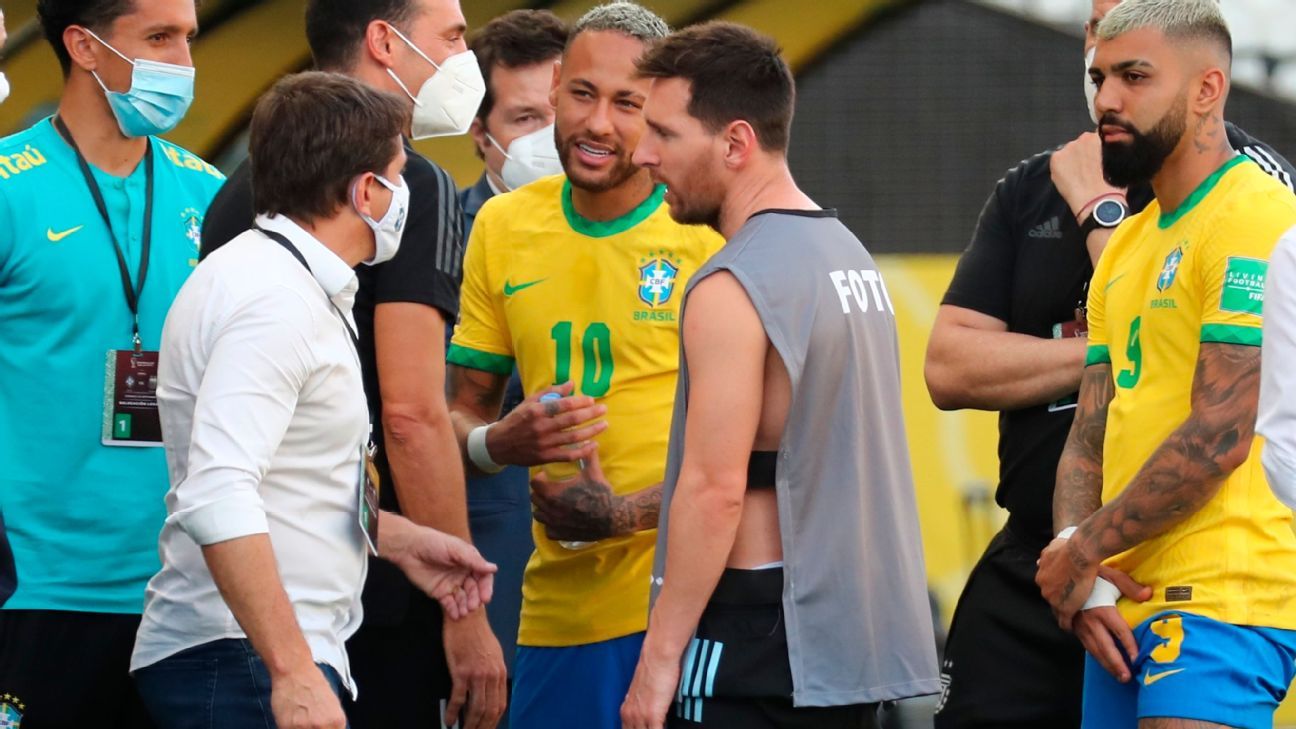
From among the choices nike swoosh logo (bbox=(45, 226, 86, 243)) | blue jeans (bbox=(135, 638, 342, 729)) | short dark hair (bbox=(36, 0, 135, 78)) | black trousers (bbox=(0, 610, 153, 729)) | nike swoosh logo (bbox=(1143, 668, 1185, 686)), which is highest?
short dark hair (bbox=(36, 0, 135, 78))

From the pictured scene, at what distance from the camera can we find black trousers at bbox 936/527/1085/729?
374 centimetres

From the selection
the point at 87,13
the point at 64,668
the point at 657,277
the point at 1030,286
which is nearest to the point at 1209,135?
the point at 1030,286

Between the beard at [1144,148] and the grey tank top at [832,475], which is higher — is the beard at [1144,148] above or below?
above

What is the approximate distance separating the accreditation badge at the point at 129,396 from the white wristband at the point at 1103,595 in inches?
69.5

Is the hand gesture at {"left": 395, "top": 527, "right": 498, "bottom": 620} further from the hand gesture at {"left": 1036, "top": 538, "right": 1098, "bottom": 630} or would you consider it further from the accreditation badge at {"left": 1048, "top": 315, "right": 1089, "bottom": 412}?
the accreditation badge at {"left": 1048, "top": 315, "right": 1089, "bottom": 412}

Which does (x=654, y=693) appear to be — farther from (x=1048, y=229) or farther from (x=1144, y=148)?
(x=1048, y=229)

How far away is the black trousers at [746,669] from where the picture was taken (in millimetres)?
2902

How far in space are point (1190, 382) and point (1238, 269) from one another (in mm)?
224

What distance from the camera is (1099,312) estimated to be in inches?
134

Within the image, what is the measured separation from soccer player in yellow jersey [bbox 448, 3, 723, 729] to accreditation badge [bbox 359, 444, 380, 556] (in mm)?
696

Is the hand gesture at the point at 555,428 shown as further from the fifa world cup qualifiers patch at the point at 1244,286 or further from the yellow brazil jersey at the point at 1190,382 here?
the fifa world cup qualifiers patch at the point at 1244,286

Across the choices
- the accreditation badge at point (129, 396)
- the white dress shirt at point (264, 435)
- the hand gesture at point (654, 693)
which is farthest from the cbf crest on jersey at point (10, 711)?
the hand gesture at point (654, 693)

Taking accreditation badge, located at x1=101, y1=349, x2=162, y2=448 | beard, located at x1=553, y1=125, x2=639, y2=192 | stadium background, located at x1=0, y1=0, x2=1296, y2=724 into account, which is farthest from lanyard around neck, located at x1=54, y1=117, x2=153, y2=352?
stadium background, located at x1=0, y1=0, x2=1296, y2=724

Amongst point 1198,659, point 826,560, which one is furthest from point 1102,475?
point 826,560
